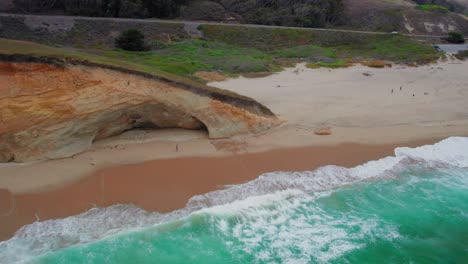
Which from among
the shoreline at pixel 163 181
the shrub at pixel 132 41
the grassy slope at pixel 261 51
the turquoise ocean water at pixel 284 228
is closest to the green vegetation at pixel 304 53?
the grassy slope at pixel 261 51

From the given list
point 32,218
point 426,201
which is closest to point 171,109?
point 32,218

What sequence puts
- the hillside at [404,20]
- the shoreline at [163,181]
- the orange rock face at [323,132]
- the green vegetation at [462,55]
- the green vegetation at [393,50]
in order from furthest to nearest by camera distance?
the hillside at [404,20] < the green vegetation at [462,55] < the green vegetation at [393,50] < the orange rock face at [323,132] < the shoreline at [163,181]

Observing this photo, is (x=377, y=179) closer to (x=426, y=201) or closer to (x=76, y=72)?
(x=426, y=201)

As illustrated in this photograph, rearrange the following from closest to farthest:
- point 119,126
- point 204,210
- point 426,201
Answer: point 204,210, point 426,201, point 119,126

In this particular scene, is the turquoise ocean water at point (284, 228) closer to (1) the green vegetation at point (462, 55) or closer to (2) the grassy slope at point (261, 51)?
(2) the grassy slope at point (261, 51)

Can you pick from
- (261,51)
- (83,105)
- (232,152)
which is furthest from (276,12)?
(83,105)

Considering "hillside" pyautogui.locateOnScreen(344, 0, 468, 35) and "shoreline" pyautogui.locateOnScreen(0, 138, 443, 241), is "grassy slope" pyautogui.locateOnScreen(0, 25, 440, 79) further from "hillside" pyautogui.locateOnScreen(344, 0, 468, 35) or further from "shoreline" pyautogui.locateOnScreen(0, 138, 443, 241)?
"hillside" pyautogui.locateOnScreen(344, 0, 468, 35)
